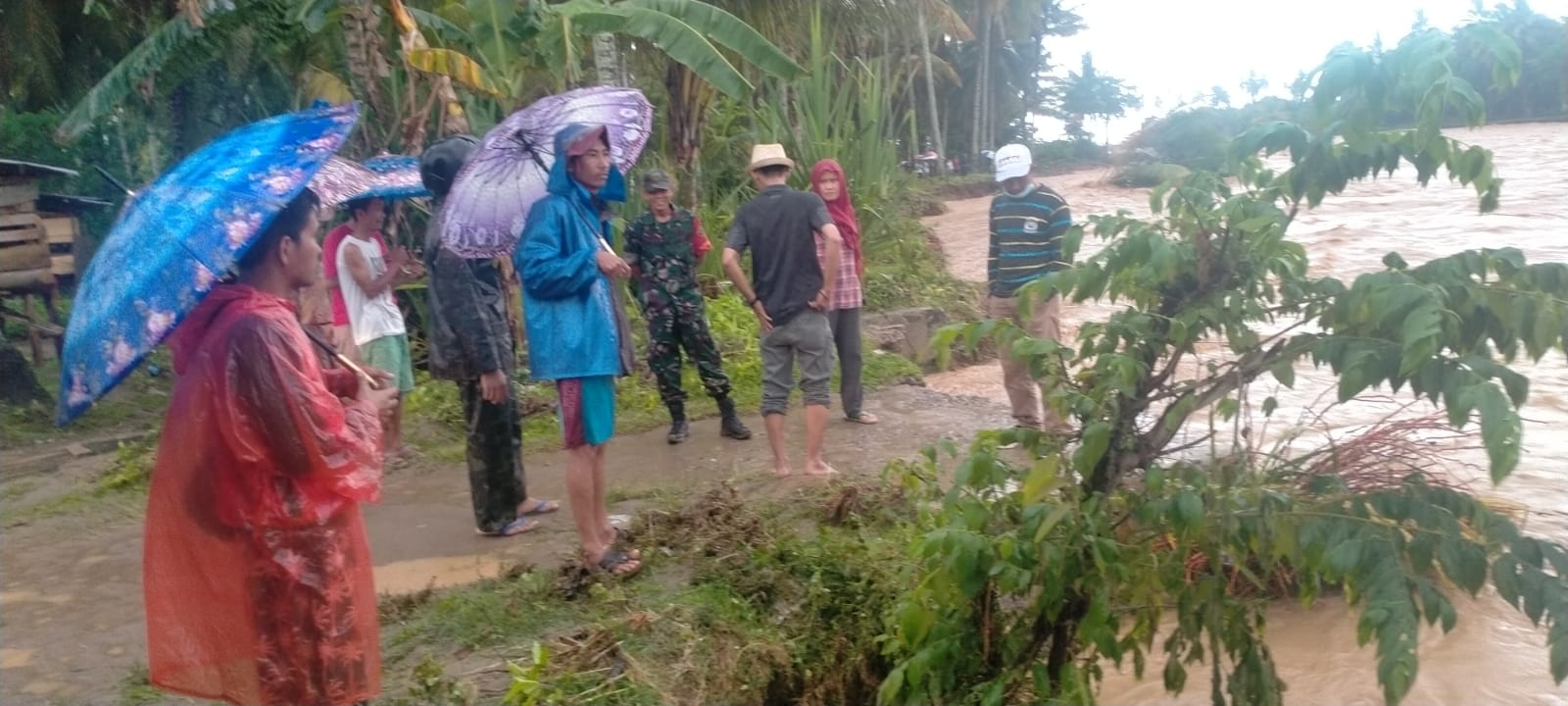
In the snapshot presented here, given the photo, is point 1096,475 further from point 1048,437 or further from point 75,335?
point 75,335

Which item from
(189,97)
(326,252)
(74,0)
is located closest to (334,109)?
(326,252)

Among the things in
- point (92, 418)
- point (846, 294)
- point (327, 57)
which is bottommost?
point (92, 418)

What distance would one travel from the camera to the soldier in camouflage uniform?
658 cm

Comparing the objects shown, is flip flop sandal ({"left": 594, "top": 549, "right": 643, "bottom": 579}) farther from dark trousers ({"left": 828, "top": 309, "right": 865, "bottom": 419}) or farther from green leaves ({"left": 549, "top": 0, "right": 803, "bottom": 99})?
green leaves ({"left": 549, "top": 0, "right": 803, "bottom": 99})

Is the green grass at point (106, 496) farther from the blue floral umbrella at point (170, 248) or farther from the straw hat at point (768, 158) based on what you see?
the blue floral umbrella at point (170, 248)

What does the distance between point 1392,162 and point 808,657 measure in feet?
8.06

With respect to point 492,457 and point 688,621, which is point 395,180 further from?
point 688,621

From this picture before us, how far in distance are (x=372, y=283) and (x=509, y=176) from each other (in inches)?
63.4

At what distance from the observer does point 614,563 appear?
167 inches

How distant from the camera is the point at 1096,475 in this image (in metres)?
2.84

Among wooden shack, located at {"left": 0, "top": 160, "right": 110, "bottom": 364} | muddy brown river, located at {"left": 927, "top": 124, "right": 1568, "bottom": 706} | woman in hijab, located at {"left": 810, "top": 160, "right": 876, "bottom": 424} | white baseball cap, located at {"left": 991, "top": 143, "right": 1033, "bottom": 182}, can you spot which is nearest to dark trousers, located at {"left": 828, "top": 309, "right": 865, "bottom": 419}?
woman in hijab, located at {"left": 810, "top": 160, "right": 876, "bottom": 424}

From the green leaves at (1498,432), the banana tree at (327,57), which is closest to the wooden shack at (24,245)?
the banana tree at (327,57)

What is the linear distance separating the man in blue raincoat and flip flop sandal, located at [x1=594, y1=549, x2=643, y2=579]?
6.2 inches

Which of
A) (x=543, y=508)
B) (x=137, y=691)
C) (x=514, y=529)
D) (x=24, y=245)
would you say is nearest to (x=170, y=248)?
(x=137, y=691)
